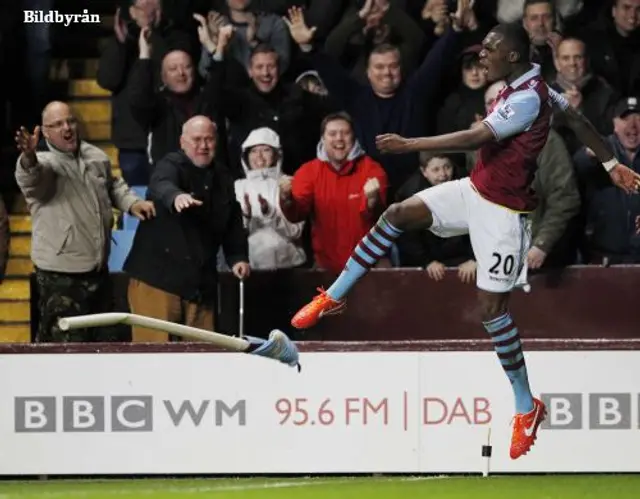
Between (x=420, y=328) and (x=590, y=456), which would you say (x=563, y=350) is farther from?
(x=420, y=328)

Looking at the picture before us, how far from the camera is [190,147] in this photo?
14547 millimetres

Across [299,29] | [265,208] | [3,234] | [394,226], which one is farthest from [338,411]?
[299,29]

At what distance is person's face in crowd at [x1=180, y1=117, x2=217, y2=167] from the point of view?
1446 cm

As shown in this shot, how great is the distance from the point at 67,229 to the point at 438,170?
280cm

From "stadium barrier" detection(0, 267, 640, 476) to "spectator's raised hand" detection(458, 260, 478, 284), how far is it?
124 cm

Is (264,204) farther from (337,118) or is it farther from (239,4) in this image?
(239,4)

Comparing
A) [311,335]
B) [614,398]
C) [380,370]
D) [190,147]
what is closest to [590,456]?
[614,398]

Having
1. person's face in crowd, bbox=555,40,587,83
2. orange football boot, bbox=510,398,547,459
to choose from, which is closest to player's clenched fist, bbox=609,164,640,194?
orange football boot, bbox=510,398,547,459

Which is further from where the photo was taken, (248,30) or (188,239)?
(248,30)

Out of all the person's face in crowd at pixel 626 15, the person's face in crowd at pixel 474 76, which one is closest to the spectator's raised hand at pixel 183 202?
the person's face in crowd at pixel 474 76

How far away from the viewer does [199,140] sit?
47.5 ft

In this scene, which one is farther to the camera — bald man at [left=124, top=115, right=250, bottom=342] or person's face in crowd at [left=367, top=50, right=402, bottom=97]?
person's face in crowd at [left=367, top=50, right=402, bottom=97]

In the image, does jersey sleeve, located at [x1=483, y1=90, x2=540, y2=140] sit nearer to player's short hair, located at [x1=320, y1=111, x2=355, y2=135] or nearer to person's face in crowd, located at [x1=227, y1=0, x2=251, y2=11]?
player's short hair, located at [x1=320, y1=111, x2=355, y2=135]

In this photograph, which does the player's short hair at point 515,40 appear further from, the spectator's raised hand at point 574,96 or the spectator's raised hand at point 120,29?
the spectator's raised hand at point 120,29
